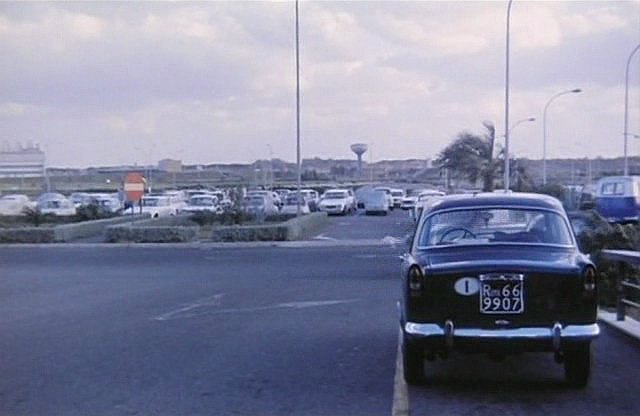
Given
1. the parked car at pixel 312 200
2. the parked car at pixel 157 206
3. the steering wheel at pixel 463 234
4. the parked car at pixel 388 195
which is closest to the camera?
the steering wheel at pixel 463 234

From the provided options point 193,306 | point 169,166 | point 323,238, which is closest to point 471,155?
point 323,238

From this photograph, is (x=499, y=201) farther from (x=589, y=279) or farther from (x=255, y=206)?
(x=255, y=206)

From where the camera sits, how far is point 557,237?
9.56 m

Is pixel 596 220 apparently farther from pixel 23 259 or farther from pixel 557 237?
pixel 23 259

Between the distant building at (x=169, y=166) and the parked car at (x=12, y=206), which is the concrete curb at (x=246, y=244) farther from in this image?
the distant building at (x=169, y=166)

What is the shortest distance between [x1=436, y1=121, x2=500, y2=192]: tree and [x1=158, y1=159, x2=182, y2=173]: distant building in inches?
3140

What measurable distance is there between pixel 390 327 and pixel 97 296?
703cm

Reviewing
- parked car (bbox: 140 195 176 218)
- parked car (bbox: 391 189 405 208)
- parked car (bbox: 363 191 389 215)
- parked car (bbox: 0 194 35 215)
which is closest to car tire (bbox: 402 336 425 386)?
parked car (bbox: 0 194 35 215)

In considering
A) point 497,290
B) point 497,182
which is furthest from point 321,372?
point 497,182

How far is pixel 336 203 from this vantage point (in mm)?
58469

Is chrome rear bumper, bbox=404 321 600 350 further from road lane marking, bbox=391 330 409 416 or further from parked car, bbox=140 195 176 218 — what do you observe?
parked car, bbox=140 195 176 218

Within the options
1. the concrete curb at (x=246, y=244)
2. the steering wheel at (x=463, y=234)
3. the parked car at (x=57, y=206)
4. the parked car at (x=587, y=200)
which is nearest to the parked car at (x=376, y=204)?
the parked car at (x=587, y=200)

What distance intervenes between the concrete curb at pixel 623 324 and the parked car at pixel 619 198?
27938 millimetres

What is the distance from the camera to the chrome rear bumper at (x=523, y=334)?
8.37 meters
